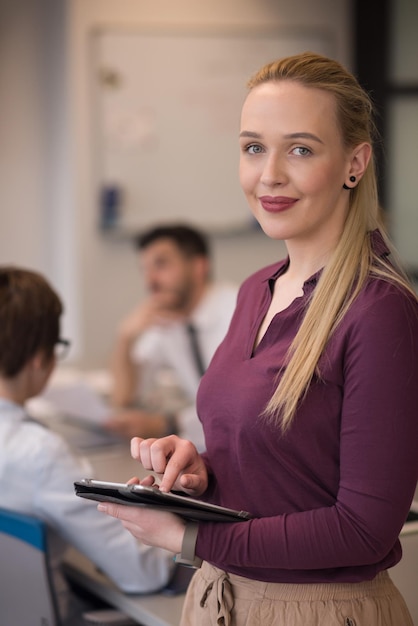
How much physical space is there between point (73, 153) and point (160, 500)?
4.13 metres

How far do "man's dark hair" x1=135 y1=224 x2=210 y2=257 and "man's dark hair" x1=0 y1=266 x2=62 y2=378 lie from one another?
Result: 1515 millimetres

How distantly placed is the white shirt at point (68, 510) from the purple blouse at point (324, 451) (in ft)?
1.91

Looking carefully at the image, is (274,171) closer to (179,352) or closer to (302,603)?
(302,603)

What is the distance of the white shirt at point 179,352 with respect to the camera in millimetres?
3348

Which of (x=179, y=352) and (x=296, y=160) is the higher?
(x=296, y=160)

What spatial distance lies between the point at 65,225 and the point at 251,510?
13.9 ft

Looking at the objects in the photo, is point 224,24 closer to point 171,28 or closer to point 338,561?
point 171,28

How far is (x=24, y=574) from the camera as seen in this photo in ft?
6.26

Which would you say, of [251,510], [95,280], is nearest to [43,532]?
[251,510]

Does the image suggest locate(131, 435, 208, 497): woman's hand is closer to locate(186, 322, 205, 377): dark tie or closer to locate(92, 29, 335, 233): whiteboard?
locate(186, 322, 205, 377): dark tie

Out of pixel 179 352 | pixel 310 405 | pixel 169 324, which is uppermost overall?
pixel 310 405

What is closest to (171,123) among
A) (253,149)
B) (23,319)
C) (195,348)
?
(195,348)

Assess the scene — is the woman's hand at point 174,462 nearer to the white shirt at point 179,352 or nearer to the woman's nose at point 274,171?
the woman's nose at point 274,171

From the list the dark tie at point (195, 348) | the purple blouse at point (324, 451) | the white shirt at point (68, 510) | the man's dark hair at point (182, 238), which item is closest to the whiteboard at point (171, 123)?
the man's dark hair at point (182, 238)
